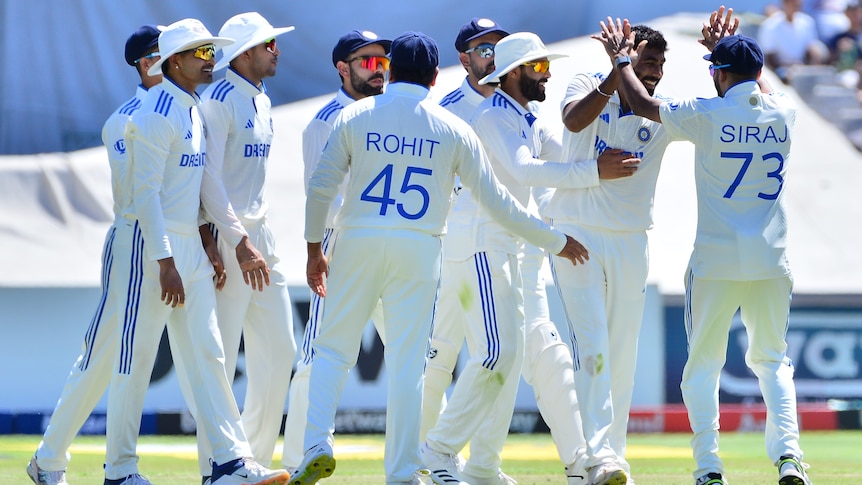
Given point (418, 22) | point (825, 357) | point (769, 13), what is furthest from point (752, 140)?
point (769, 13)

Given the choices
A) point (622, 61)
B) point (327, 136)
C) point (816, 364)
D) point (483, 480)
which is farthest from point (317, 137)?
point (816, 364)

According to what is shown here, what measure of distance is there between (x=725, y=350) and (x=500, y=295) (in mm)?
1045

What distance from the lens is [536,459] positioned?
27.7ft

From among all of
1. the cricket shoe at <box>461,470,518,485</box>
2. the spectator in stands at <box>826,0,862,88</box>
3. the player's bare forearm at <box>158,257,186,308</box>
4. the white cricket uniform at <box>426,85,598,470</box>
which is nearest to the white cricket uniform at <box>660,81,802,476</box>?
the white cricket uniform at <box>426,85,598,470</box>

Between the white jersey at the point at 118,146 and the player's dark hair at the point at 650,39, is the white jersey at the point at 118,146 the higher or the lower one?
the lower one

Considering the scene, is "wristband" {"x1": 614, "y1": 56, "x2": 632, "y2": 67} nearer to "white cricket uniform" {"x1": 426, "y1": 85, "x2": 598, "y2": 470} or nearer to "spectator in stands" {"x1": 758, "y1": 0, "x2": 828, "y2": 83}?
"white cricket uniform" {"x1": 426, "y1": 85, "x2": 598, "y2": 470}

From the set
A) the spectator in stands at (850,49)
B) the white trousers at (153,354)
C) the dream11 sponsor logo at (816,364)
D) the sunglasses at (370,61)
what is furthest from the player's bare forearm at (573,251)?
the spectator in stands at (850,49)

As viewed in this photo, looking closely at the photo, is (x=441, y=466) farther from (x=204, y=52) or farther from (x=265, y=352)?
(x=204, y=52)

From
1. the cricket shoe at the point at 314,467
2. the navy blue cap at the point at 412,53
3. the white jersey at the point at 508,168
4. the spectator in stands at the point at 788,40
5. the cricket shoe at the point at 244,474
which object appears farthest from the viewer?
the spectator in stands at the point at 788,40

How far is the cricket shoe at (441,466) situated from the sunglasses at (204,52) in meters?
2.08

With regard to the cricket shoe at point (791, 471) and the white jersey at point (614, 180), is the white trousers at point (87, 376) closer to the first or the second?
the white jersey at point (614, 180)

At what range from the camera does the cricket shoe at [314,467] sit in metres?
5.41

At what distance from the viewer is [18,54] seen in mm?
12195

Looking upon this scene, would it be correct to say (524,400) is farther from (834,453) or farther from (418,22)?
(418,22)
